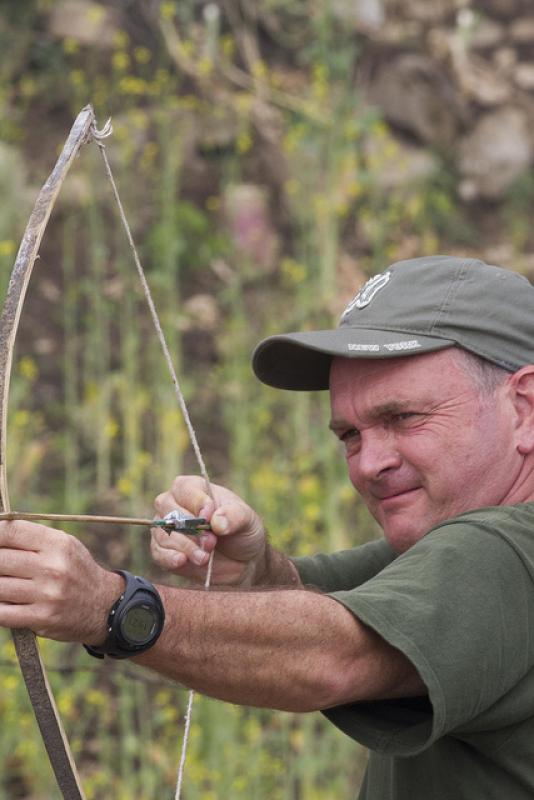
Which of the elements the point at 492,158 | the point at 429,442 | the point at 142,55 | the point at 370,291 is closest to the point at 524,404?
the point at 429,442

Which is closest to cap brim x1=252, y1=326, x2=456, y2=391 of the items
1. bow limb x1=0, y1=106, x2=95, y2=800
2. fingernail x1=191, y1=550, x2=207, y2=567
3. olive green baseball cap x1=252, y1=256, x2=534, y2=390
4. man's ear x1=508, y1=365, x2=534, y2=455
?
olive green baseball cap x1=252, y1=256, x2=534, y2=390

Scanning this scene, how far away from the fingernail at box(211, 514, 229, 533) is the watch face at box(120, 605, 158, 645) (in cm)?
47

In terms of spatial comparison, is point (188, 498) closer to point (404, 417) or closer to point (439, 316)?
point (404, 417)

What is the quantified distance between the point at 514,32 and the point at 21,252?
6623 mm

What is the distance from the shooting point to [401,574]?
60.3 inches

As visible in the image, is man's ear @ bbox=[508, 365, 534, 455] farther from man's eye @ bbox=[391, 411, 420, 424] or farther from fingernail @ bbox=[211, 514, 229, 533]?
fingernail @ bbox=[211, 514, 229, 533]

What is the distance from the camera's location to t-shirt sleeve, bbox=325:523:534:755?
1446mm

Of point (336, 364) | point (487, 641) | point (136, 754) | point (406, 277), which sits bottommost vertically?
point (136, 754)

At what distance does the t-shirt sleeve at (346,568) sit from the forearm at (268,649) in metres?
0.76

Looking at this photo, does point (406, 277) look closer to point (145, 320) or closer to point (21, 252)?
point (21, 252)

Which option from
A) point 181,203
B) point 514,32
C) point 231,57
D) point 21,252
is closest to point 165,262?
point 181,203

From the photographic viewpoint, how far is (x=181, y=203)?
589 centimetres

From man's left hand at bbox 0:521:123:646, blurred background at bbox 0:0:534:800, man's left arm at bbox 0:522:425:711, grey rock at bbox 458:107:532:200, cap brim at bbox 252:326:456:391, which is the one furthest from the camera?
grey rock at bbox 458:107:532:200

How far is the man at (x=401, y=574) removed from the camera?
1438 mm
